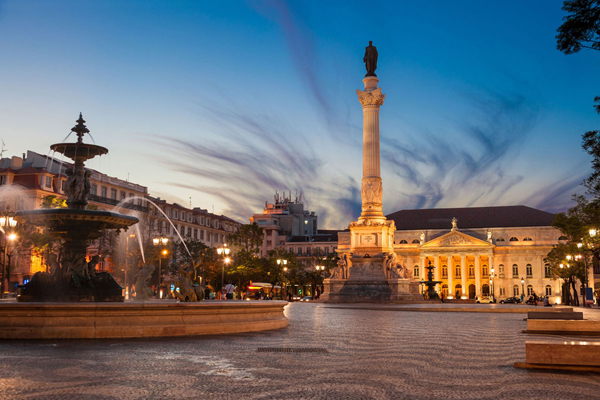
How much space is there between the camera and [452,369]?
30.3ft

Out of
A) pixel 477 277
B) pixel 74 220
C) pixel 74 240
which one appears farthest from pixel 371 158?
pixel 477 277

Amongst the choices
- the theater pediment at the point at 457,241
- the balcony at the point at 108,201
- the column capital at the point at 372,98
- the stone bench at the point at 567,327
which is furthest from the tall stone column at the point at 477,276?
the stone bench at the point at 567,327

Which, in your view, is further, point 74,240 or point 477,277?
point 477,277

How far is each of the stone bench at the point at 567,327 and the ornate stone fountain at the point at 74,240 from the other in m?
11.9

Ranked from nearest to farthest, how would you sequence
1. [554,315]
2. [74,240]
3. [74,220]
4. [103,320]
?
[103,320] < [74,220] < [74,240] < [554,315]

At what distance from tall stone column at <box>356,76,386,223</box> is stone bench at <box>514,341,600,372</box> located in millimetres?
42256

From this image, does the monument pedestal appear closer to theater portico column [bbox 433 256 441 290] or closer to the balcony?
the balcony

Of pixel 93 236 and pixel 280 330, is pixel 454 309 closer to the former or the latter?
pixel 280 330

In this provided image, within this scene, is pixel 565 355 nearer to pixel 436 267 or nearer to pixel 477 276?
pixel 477 276

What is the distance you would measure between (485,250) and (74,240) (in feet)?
369

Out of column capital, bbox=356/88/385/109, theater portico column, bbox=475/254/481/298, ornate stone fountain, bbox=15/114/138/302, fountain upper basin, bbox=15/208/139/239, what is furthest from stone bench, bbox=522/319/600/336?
theater portico column, bbox=475/254/481/298

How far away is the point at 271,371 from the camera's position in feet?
28.4

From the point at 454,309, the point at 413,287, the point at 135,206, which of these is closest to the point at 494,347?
the point at 454,309

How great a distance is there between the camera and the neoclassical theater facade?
120875 mm
